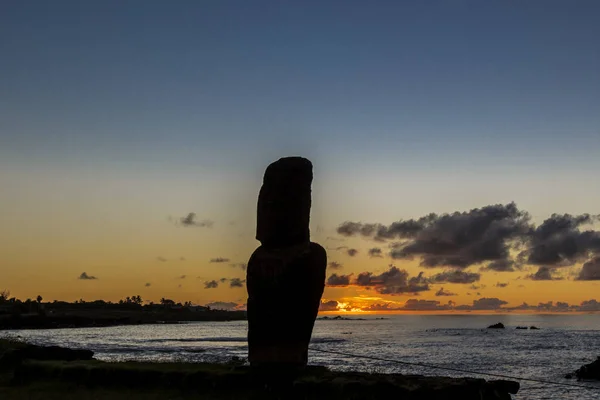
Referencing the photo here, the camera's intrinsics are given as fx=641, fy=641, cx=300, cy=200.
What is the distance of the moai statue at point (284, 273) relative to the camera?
14297 mm

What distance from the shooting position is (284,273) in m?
14.2

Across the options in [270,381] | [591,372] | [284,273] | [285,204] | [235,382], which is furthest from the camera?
[591,372]

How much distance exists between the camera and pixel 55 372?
15711 mm

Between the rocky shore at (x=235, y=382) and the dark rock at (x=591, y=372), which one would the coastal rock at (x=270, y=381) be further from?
the dark rock at (x=591, y=372)

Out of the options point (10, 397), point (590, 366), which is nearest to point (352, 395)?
point (10, 397)

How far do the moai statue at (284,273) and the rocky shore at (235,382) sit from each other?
60cm

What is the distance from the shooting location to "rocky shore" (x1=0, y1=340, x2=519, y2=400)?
1220 cm

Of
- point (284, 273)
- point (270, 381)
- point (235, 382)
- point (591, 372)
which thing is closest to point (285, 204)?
point (284, 273)

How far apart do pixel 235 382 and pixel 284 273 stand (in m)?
2.61

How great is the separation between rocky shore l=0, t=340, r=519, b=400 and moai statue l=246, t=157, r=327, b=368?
23.5 inches

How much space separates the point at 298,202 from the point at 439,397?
208 inches

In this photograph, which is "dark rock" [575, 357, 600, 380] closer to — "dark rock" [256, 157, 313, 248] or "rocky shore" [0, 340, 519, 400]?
"rocky shore" [0, 340, 519, 400]

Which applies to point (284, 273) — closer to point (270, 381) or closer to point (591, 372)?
point (270, 381)

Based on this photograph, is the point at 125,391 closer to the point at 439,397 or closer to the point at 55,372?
the point at 55,372
